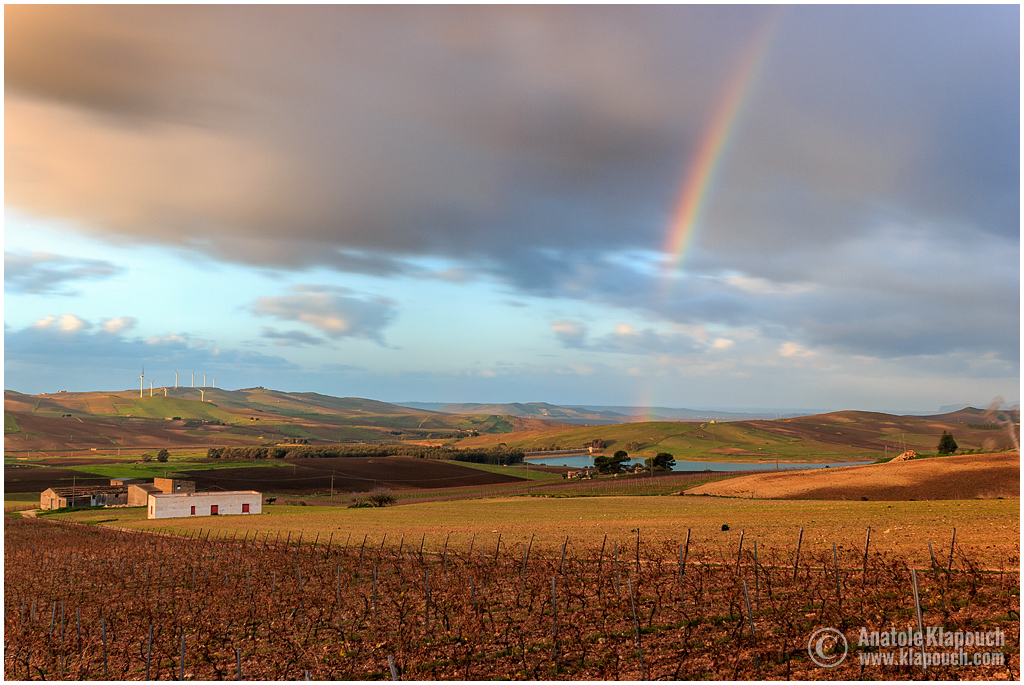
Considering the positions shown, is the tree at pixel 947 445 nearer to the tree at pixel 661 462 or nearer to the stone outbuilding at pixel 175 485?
the tree at pixel 661 462

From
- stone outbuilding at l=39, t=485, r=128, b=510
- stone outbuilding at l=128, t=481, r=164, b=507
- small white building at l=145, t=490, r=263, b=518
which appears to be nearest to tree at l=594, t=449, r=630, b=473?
small white building at l=145, t=490, r=263, b=518

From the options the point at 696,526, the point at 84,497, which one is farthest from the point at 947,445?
the point at 84,497

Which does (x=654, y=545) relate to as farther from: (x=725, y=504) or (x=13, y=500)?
(x=13, y=500)

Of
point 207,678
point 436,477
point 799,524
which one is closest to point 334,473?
point 436,477

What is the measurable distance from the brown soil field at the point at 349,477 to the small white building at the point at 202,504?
2974 cm

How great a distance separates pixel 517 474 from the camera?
169m

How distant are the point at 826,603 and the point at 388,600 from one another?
614 inches

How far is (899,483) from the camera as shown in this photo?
233ft

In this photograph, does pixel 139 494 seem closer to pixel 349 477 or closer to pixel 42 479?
pixel 349 477

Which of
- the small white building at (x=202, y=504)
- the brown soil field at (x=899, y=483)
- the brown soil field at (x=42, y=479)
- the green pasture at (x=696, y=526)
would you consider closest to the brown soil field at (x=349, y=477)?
the brown soil field at (x=42, y=479)

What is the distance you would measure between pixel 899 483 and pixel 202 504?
9179 centimetres

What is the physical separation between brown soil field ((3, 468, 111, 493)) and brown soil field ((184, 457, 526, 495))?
21655 mm

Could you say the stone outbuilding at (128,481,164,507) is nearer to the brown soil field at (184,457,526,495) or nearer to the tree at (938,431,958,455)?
the brown soil field at (184,457,526,495)

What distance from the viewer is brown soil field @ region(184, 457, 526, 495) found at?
13750 centimetres
